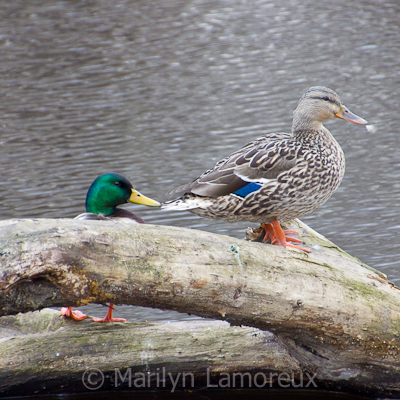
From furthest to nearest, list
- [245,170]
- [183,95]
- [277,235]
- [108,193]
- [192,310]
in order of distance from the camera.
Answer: [183,95]
[108,193]
[245,170]
[277,235]
[192,310]

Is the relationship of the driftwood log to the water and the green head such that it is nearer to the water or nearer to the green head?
the green head

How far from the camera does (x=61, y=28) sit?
755 inches

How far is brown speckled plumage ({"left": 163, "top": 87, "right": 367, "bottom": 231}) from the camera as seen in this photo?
4.66 meters

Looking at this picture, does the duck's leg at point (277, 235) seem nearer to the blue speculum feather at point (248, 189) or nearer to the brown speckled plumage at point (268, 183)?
the brown speckled plumage at point (268, 183)

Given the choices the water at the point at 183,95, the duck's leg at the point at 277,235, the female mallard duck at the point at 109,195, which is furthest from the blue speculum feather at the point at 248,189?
the water at the point at 183,95

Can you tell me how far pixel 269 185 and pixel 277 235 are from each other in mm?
368

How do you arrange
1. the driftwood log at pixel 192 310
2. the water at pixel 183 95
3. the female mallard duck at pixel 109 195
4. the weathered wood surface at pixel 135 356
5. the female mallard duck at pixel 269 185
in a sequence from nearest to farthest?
the driftwood log at pixel 192 310
the weathered wood surface at pixel 135 356
the female mallard duck at pixel 269 185
the female mallard duck at pixel 109 195
the water at pixel 183 95

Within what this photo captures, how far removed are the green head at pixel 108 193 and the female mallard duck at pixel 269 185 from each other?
0.54 meters

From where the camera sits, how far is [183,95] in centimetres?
1319

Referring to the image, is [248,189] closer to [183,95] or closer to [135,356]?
[135,356]

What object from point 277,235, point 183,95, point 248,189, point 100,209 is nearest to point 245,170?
point 248,189

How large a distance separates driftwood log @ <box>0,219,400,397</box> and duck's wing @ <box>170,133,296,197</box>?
2.18 feet

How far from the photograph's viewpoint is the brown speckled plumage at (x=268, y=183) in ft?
15.3

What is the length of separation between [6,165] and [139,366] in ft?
22.5
